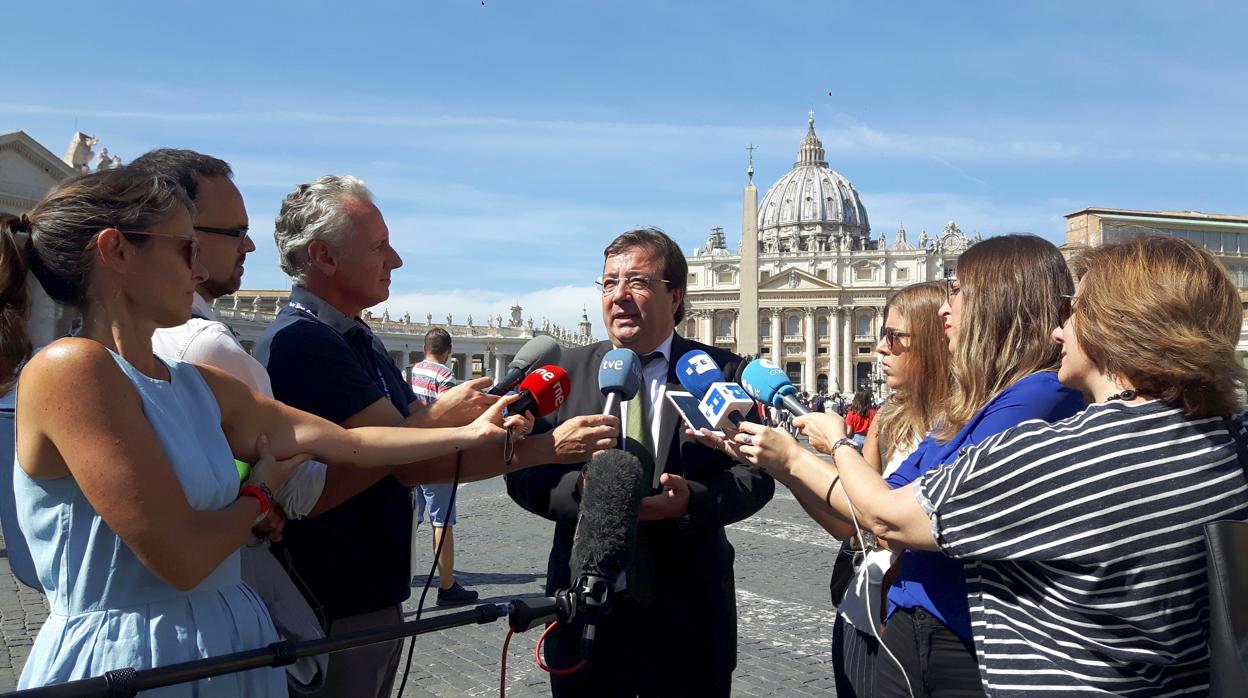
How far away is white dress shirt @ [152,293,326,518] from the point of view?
2072mm

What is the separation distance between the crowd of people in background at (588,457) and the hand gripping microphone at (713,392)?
0.06 m

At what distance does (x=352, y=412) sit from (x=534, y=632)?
3.44 m

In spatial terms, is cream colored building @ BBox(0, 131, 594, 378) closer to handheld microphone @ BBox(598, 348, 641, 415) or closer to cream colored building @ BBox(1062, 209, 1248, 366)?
handheld microphone @ BBox(598, 348, 641, 415)

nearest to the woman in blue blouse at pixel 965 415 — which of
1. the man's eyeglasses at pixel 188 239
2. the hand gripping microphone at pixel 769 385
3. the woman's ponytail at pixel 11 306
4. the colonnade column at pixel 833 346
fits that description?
the hand gripping microphone at pixel 769 385

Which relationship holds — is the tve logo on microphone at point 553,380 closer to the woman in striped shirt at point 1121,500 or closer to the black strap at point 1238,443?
the woman in striped shirt at point 1121,500

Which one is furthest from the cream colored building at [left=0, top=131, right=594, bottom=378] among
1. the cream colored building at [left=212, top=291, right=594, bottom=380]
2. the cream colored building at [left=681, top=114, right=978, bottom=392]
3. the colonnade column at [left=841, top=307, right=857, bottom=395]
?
the colonnade column at [left=841, top=307, right=857, bottom=395]

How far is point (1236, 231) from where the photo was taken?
60031mm

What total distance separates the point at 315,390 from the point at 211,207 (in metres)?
0.50

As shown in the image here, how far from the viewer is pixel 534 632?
5457 millimetres

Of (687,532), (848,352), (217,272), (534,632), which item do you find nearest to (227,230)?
(217,272)

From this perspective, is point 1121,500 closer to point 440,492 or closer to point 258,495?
point 258,495

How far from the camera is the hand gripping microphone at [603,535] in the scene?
81.5 inches

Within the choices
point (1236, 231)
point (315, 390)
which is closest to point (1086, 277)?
point (315, 390)

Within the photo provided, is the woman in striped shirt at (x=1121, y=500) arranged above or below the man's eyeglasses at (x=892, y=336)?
below
